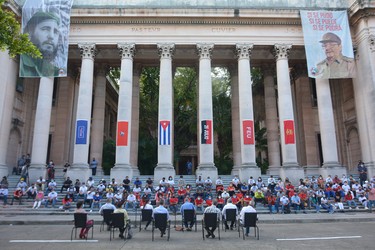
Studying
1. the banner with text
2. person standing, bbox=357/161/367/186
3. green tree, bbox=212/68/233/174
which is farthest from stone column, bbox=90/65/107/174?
person standing, bbox=357/161/367/186

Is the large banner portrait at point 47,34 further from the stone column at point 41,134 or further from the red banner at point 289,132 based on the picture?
the red banner at point 289,132

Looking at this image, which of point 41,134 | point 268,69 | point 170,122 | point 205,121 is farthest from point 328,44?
point 41,134

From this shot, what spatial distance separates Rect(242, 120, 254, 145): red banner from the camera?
73.0ft

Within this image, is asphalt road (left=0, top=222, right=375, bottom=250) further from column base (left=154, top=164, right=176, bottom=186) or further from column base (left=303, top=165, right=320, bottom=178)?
column base (left=303, top=165, right=320, bottom=178)

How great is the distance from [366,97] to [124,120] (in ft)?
60.5

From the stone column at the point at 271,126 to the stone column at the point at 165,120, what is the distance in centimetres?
911

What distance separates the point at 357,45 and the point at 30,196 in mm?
26581

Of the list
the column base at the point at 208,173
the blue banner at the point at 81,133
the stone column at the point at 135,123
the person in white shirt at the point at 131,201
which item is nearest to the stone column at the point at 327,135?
the column base at the point at 208,173

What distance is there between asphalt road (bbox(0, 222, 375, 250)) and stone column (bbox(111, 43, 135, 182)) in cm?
982

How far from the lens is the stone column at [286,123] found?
862 inches

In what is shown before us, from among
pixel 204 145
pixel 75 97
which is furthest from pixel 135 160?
pixel 75 97

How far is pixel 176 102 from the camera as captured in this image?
3459 cm

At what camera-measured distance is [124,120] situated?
73.8ft

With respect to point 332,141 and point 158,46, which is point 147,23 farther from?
point 332,141
